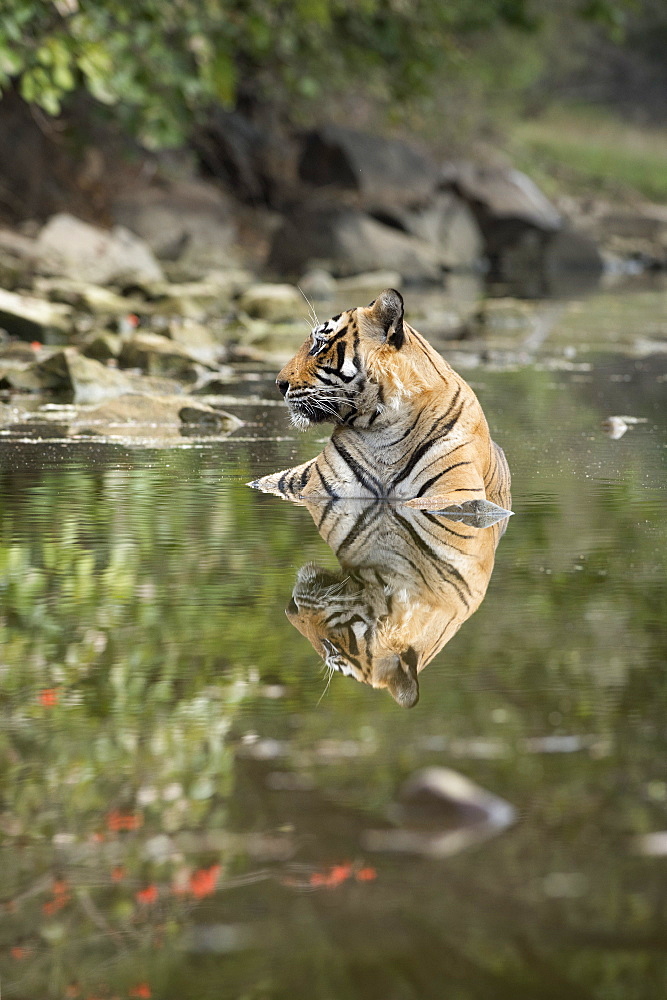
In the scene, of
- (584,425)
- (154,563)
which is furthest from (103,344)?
(154,563)

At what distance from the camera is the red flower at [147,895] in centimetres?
259

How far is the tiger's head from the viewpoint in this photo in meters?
6.73

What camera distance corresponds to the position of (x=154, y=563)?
5.42 m

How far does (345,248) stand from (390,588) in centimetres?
2389

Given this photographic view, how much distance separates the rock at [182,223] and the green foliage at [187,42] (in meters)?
2.98

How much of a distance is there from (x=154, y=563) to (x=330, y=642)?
1.34 meters

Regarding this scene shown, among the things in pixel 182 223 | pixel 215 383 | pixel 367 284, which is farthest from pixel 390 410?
pixel 182 223

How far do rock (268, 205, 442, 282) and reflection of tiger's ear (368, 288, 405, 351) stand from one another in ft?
68.1

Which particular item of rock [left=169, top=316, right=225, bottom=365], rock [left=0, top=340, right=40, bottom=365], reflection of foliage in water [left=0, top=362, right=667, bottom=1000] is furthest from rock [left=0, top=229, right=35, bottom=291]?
reflection of foliage in water [left=0, top=362, right=667, bottom=1000]

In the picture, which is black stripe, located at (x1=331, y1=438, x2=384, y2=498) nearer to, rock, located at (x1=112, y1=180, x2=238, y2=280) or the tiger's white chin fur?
the tiger's white chin fur

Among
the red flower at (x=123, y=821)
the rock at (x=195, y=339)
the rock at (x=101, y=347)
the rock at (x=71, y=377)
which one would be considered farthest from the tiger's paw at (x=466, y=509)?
the rock at (x=195, y=339)

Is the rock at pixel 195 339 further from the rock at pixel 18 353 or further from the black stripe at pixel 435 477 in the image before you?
the black stripe at pixel 435 477

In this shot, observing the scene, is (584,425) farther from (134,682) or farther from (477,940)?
(477,940)

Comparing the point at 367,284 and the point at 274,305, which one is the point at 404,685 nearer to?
the point at 274,305
